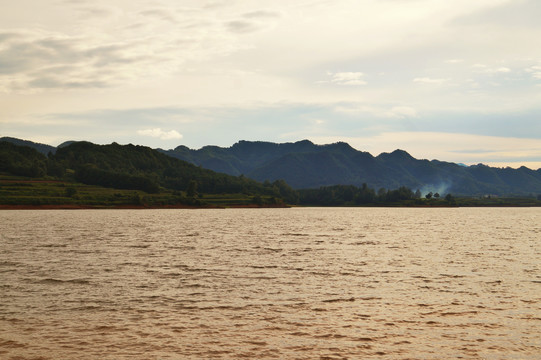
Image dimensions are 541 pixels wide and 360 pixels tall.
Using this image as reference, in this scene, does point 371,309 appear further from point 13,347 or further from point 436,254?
point 436,254

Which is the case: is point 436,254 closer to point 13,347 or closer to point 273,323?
point 273,323

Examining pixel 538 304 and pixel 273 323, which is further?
pixel 538 304

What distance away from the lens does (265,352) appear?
23891mm

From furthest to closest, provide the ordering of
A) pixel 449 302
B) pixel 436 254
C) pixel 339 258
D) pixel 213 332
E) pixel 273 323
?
pixel 436 254
pixel 339 258
pixel 449 302
pixel 273 323
pixel 213 332

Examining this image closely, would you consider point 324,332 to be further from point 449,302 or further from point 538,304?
point 538,304

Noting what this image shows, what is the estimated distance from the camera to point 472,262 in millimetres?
64688

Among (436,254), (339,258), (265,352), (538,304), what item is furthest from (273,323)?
(436,254)

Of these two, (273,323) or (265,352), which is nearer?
(265,352)

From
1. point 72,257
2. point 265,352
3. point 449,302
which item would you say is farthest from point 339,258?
point 265,352

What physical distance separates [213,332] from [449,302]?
20071 millimetres

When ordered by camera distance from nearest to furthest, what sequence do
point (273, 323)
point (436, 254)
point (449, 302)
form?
1. point (273, 323)
2. point (449, 302)
3. point (436, 254)

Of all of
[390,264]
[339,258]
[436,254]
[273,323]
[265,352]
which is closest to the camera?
[265,352]

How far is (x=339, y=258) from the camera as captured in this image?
229 ft

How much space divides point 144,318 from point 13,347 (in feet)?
28.1
